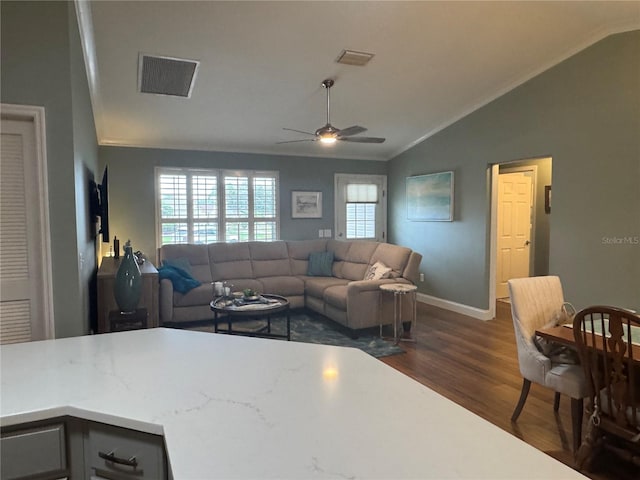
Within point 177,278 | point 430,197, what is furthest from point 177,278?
point 430,197

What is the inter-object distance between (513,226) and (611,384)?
4.97 meters

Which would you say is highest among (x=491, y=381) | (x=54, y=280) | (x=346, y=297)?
(x=54, y=280)

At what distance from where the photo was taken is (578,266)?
14.0 ft

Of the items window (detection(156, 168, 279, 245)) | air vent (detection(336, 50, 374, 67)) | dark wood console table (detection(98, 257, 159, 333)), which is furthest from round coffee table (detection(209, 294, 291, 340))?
air vent (detection(336, 50, 374, 67))

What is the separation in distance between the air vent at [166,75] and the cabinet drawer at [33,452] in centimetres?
337

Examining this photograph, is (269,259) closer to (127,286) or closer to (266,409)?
(127,286)

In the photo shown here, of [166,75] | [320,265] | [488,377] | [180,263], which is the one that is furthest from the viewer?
[320,265]

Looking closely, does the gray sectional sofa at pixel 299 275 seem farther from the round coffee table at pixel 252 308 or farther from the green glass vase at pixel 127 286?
the green glass vase at pixel 127 286

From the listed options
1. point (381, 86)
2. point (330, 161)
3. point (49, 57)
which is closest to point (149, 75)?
point (49, 57)

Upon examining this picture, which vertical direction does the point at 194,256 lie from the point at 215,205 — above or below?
below

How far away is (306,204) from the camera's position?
6.98 metres

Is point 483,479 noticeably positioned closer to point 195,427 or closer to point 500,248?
point 195,427

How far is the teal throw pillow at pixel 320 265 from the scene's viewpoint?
6.09 m

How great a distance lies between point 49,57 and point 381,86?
3.30 m
